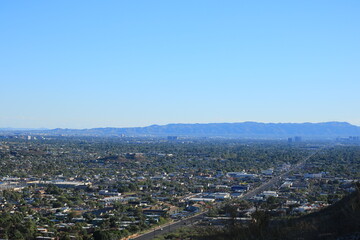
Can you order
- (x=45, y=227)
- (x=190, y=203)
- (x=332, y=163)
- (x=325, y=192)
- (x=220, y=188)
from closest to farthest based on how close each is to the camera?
(x=45, y=227), (x=190, y=203), (x=325, y=192), (x=220, y=188), (x=332, y=163)

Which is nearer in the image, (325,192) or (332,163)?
(325,192)

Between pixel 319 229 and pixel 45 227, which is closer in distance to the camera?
pixel 319 229

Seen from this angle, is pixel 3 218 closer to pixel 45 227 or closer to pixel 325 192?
pixel 45 227

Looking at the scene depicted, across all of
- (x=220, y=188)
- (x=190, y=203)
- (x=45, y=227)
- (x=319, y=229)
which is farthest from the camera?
(x=220, y=188)

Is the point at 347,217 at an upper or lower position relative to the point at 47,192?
upper

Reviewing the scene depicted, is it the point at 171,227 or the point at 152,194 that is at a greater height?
the point at 171,227

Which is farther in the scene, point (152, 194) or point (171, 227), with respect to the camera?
point (152, 194)

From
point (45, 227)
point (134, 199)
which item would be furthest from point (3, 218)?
point (134, 199)

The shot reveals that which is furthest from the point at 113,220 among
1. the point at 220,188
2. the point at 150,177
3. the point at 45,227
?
the point at 150,177

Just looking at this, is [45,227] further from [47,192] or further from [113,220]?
[47,192]
